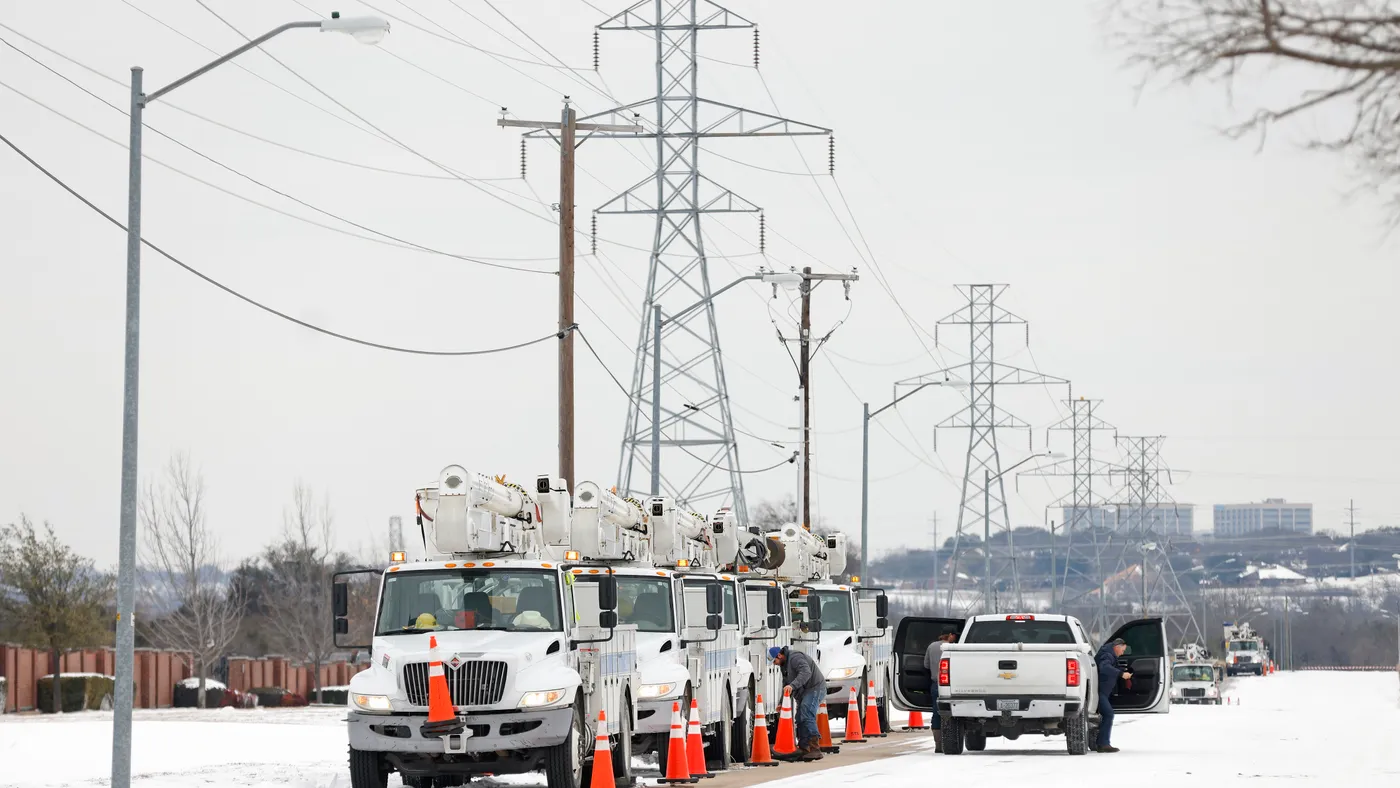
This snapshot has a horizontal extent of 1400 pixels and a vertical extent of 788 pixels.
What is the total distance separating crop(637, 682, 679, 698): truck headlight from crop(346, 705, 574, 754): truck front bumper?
336 centimetres

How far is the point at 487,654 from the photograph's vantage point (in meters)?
19.3

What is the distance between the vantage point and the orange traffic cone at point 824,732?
2781 cm

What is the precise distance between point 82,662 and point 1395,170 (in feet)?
173

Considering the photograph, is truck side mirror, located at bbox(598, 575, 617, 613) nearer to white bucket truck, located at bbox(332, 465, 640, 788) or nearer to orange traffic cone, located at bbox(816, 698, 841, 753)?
white bucket truck, located at bbox(332, 465, 640, 788)

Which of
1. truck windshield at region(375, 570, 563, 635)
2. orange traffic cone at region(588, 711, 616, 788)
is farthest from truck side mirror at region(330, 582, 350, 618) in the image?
orange traffic cone at region(588, 711, 616, 788)

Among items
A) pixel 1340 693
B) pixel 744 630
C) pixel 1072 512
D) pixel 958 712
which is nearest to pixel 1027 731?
pixel 958 712

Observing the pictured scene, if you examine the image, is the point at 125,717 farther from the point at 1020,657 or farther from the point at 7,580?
the point at 7,580

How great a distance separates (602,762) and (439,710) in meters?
1.88

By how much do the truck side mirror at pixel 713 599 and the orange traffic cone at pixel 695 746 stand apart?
6.06ft

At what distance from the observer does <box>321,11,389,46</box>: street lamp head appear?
18.5m

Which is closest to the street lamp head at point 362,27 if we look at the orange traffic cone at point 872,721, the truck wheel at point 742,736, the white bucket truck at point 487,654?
the white bucket truck at point 487,654

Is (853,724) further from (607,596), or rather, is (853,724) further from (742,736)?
(607,596)

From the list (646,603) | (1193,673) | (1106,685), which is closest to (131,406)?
(646,603)

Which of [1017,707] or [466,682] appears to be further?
[1017,707]
